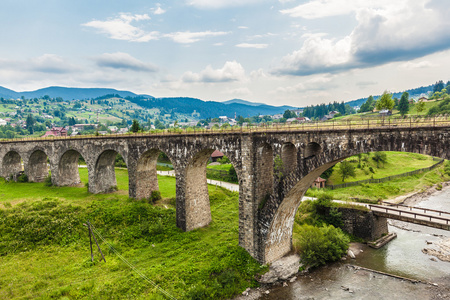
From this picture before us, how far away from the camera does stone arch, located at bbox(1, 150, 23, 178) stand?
5628 centimetres

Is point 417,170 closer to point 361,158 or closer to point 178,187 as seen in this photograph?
point 361,158

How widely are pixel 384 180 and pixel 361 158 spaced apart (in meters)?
11.8

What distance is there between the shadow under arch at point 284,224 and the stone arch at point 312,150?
1390mm

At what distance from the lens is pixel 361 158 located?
66.3m

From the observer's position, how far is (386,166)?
64.0 meters

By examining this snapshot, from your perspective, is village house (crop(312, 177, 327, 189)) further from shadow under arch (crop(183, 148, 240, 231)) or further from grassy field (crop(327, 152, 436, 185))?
shadow under arch (crop(183, 148, 240, 231))

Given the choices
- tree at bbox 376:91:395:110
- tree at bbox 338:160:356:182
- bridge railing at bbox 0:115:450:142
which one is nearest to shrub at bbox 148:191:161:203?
bridge railing at bbox 0:115:450:142

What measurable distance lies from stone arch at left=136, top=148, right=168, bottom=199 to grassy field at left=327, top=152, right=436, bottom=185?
35.7m

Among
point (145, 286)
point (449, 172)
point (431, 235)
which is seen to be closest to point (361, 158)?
point (449, 172)

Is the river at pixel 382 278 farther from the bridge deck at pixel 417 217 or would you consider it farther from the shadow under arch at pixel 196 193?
the shadow under arch at pixel 196 193

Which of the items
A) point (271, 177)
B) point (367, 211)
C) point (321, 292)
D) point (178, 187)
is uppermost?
point (271, 177)

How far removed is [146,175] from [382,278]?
29.4 m

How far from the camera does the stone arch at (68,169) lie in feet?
156

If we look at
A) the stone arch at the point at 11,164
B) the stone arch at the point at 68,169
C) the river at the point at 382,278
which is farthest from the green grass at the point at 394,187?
the stone arch at the point at 11,164
